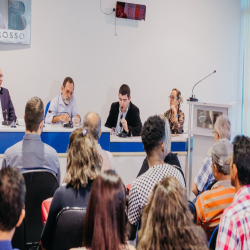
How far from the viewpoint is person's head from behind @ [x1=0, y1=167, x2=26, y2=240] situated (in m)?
1.46

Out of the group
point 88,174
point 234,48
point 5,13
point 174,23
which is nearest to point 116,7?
point 174,23

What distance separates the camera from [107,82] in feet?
22.7

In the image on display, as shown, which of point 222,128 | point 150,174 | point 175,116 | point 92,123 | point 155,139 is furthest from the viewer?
point 175,116

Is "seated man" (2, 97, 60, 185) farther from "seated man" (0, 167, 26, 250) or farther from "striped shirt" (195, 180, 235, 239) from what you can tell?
"seated man" (0, 167, 26, 250)

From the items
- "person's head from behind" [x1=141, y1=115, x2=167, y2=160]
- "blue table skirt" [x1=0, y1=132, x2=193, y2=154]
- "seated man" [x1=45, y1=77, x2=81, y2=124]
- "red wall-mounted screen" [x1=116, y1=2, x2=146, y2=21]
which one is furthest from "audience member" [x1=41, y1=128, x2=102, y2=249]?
"red wall-mounted screen" [x1=116, y1=2, x2=146, y2=21]

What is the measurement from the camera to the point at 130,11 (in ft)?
22.5

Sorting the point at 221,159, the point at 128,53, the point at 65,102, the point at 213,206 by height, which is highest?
the point at 128,53

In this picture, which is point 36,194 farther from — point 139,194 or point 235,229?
point 235,229

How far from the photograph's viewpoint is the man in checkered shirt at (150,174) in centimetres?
225

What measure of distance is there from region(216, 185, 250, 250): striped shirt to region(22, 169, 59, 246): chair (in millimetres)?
1386

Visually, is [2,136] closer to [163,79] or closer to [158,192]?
[158,192]

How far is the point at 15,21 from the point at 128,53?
6.50 ft

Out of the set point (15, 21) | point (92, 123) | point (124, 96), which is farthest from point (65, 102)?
point (92, 123)

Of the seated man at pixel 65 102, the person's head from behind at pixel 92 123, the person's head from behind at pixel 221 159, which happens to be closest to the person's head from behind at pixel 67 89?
the seated man at pixel 65 102
